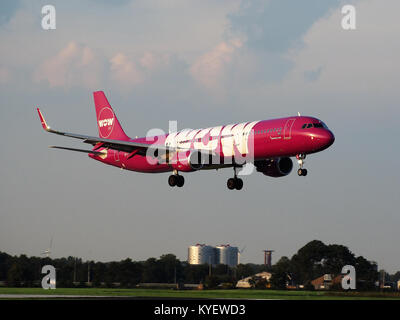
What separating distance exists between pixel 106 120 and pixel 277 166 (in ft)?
86.7

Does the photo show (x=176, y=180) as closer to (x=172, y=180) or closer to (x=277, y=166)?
(x=172, y=180)

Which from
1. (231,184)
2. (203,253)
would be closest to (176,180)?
(231,184)

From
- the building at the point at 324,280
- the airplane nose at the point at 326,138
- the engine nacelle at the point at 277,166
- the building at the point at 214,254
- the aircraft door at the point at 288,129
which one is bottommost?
the building at the point at 324,280

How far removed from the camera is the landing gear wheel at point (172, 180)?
71375mm

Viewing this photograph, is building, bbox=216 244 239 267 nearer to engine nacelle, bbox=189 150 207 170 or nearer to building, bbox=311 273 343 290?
building, bbox=311 273 343 290

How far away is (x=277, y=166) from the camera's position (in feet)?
231

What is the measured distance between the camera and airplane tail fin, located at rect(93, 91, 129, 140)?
8699 cm

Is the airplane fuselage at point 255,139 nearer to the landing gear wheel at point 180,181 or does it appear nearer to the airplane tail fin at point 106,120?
the landing gear wheel at point 180,181

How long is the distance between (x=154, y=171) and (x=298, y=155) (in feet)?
60.9

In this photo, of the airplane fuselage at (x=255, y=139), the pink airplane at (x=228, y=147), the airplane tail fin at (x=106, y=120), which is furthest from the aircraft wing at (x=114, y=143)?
Result: the airplane tail fin at (x=106, y=120)

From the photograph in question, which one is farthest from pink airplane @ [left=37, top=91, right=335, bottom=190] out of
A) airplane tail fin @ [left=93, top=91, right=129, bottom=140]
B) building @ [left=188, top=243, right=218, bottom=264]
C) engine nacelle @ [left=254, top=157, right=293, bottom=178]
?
building @ [left=188, top=243, right=218, bottom=264]

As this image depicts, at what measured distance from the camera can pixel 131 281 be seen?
85.4 metres

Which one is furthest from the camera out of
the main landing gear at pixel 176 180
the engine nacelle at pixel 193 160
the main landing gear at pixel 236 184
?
the main landing gear at pixel 236 184
